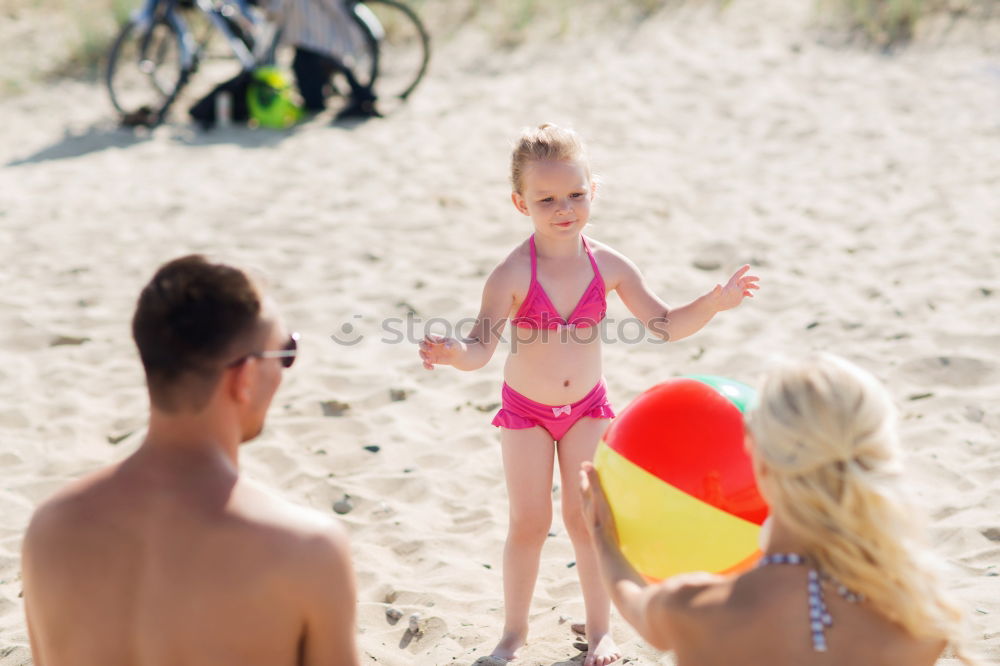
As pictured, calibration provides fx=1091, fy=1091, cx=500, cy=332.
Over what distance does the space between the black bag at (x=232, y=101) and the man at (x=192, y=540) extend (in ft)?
27.6

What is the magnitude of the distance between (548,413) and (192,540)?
1559 mm

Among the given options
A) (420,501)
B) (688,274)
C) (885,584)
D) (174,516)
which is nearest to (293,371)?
(420,501)

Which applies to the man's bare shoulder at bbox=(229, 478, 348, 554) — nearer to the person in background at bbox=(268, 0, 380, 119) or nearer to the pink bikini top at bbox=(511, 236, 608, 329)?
the pink bikini top at bbox=(511, 236, 608, 329)

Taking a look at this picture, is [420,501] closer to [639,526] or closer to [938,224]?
[639,526]

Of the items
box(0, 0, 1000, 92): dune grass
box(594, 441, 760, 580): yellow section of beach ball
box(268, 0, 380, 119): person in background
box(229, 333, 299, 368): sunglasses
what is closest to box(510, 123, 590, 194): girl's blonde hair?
box(594, 441, 760, 580): yellow section of beach ball

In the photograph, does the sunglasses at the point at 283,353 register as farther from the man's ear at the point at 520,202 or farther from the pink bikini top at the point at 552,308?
the man's ear at the point at 520,202

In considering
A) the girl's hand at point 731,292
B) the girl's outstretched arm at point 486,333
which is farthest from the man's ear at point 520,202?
the girl's hand at point 731,292

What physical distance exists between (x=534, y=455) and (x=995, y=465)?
203 centimetres

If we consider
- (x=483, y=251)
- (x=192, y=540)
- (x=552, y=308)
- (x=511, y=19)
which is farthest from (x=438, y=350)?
(x=511, y=19)

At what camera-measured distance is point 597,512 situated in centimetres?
255

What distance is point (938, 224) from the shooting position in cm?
701

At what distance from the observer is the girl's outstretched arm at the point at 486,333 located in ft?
10.3

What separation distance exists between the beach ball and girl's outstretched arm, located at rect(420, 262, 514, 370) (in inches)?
27.4

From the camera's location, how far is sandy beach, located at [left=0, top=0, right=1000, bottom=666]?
414 cm
